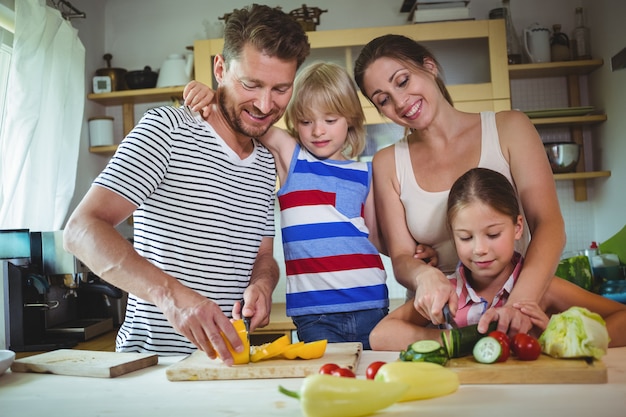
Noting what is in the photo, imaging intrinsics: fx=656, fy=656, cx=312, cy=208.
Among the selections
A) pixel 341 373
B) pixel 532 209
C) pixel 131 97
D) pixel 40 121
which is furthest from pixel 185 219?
pixel 131 97

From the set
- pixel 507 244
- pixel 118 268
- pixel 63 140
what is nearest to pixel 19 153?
pixel 63 140

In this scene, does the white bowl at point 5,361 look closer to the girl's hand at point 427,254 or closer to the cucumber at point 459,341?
the cucumber at point 459,341

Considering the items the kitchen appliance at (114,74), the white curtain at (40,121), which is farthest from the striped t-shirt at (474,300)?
the kitchen appliance at (114,74)

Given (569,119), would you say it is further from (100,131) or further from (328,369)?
(328,369)

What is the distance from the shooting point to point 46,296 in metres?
2.53

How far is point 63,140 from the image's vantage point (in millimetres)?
3254

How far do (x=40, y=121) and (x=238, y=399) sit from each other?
2.46 meters

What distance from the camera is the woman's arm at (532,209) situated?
1419 mm

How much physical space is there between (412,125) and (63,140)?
2122 millimetres

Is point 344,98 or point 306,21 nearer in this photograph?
point 344,98

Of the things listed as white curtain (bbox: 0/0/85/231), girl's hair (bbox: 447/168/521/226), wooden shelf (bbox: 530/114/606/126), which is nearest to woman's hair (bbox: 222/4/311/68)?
girl's hair (bbox: 447/168/521/226)

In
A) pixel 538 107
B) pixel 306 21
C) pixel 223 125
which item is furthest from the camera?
pixel 538 107

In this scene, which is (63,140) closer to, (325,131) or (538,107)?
(325,131)

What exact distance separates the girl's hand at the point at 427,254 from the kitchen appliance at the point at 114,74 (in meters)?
2.70
